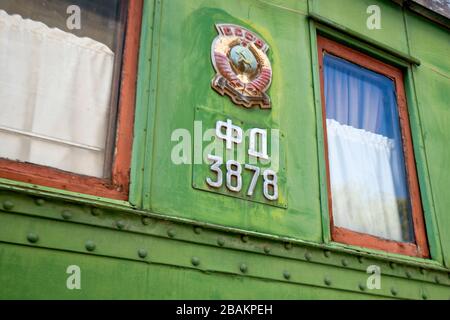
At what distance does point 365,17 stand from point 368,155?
111 cm

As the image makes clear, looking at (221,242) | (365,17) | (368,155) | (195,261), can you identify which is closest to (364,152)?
(368,155)

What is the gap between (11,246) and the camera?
2195 mm

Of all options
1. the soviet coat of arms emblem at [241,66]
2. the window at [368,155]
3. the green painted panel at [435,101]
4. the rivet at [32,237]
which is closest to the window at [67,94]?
the rivet at [32,237]

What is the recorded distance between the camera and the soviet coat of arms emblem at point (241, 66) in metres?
3.15

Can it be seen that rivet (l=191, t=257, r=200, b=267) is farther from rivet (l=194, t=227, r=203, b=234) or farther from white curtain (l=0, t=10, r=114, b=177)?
white curtain (l=0, t=10, r=114, b=177)

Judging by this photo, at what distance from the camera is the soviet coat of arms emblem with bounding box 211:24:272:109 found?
315cm

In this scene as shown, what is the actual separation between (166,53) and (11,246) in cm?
135

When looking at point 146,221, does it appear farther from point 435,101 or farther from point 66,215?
point 435,101

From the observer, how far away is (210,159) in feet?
9.51

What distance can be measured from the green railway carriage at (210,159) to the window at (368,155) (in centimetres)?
1

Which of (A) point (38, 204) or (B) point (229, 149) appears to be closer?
(A) point (38, 204)

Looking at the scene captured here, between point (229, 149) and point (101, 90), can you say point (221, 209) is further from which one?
point (101, 90)

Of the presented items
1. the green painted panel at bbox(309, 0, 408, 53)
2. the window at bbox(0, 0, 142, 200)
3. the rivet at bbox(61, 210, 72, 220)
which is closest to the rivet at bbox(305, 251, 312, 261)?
the window at bbox(0, 0, 142, 200)
